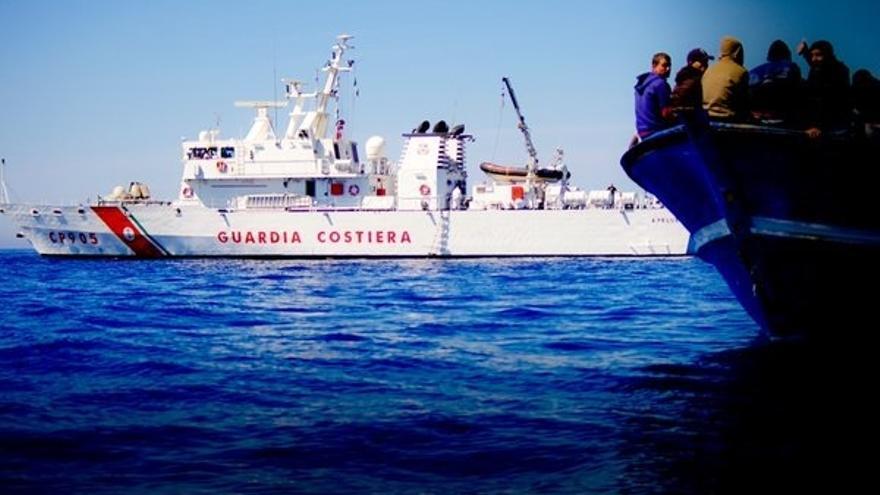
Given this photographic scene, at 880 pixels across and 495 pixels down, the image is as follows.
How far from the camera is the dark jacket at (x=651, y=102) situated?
10453 mm

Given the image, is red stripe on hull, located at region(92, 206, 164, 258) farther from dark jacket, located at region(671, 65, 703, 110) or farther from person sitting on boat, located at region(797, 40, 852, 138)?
person sitting on boat, located at region(797, 40, 852, 138)

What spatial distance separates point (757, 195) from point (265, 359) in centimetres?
608

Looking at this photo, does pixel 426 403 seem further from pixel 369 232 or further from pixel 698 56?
pixel 369 232

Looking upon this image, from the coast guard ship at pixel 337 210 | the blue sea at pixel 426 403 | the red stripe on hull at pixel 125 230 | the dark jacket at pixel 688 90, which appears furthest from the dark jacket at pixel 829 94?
the red stripe on hull at pixel 125 230

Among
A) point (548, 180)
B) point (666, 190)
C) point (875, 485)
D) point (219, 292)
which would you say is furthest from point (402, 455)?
point (548, 180)

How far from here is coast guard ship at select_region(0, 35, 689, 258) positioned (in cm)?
3797

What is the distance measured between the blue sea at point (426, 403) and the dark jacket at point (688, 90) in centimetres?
293

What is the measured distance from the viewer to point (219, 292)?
74.0 feet

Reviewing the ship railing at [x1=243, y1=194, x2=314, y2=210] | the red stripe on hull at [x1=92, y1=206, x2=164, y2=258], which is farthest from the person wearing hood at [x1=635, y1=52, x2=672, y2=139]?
the red stripe on hull at [x1=92, y1=206, x2=164, y2=258]

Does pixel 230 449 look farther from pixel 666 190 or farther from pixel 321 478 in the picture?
pixel 666 190

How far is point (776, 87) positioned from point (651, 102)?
1.78 meters

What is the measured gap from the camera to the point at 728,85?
9.42 m

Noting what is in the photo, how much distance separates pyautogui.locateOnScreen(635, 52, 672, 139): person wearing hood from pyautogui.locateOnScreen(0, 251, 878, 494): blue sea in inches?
112

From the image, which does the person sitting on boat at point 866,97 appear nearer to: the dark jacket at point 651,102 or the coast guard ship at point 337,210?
the dark jacket at point 651,102
